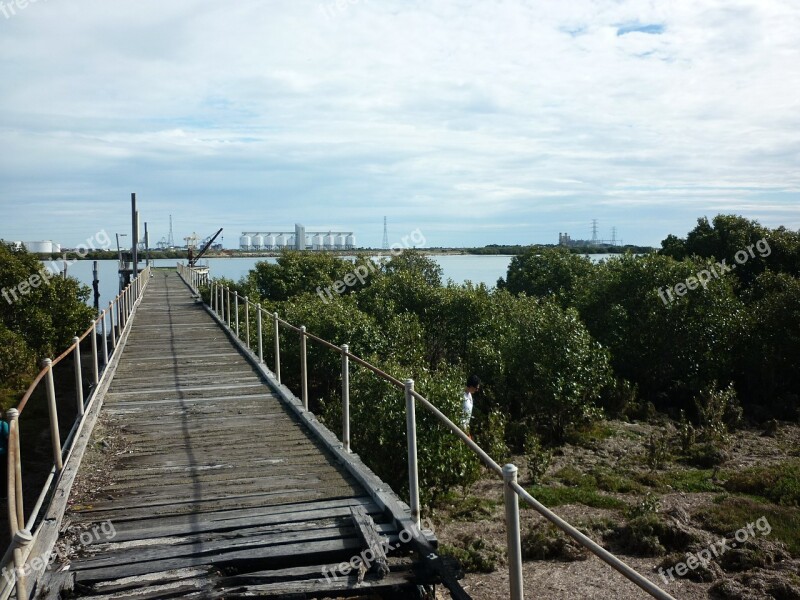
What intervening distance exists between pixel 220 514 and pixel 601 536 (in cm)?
838

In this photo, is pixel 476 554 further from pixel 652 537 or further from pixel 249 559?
pixel 249 559

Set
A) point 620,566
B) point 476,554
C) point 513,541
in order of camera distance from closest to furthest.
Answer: point 620,566 < point 513,541 < point 476,554

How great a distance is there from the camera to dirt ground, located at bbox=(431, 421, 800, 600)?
959 cm

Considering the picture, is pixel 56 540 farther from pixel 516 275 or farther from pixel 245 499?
pixel 516 275

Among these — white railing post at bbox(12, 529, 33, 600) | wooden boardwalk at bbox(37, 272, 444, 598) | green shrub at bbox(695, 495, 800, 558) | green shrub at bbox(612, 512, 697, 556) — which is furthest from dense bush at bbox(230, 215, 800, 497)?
white railing post at bbox(12, 529, 33, 600)

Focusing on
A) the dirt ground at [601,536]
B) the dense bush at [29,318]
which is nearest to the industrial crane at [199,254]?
the dense bush at [29,318]

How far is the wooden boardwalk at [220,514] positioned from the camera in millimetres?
4227

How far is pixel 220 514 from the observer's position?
5141 mm

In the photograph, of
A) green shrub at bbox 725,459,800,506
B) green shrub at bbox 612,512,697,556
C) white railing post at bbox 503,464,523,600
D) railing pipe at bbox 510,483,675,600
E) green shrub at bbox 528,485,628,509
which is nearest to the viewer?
railing pipe at bbox 510,483,675,600

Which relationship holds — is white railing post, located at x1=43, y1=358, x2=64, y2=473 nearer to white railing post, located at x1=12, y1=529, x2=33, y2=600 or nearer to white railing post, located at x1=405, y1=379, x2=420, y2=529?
white railing post, located at x1=12, y1=529, x2=33, y2=600

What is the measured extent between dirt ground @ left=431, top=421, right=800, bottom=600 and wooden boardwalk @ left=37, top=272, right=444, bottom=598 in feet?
13.7

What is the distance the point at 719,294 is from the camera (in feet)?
71.1

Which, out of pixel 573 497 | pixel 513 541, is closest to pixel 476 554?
pixel 573 497

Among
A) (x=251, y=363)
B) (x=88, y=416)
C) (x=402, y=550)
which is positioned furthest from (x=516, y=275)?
(x=402, y=550)
